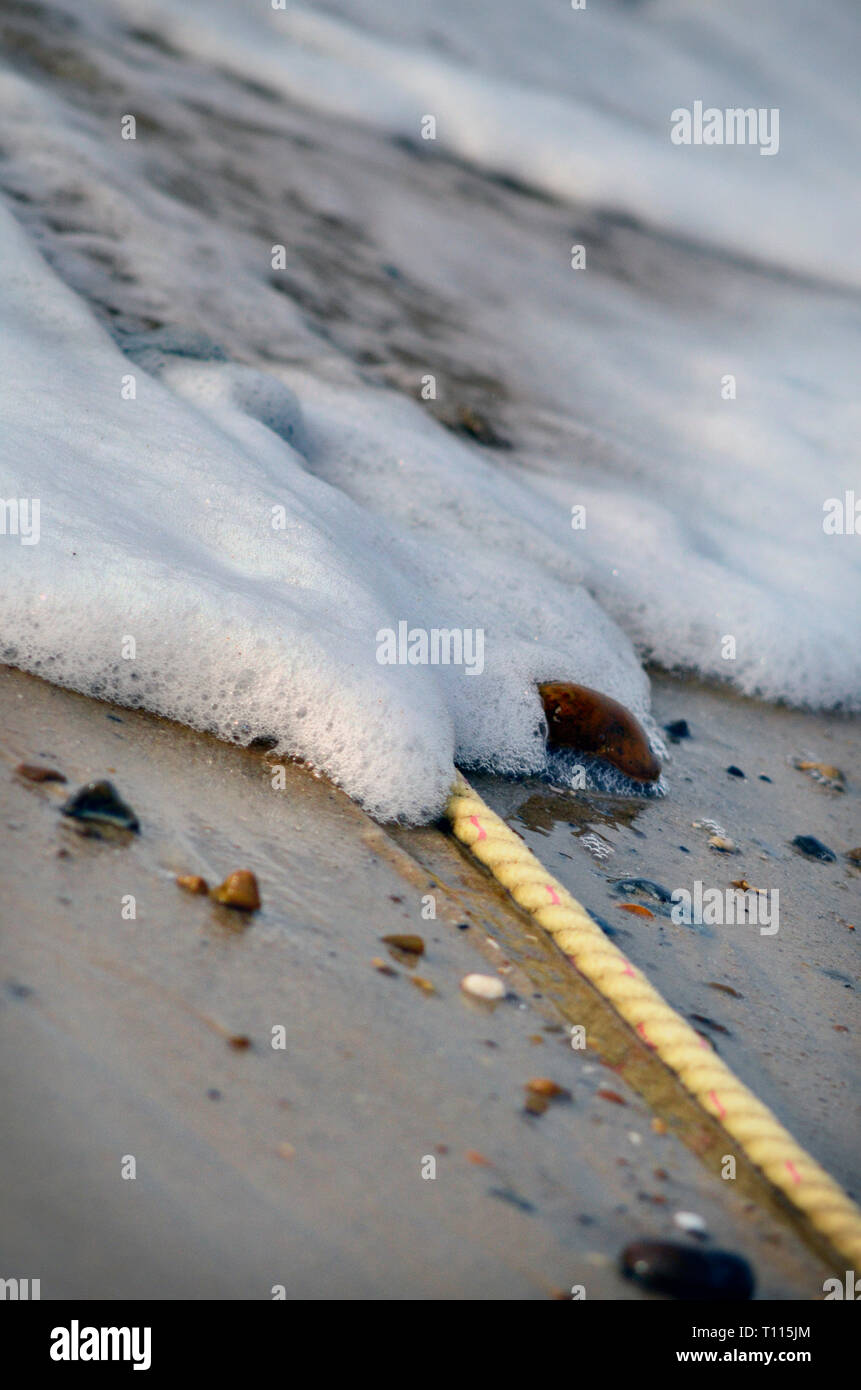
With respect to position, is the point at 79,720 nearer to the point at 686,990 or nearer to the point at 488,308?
the point at 686,990

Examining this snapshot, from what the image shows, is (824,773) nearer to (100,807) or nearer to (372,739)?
(372,739)

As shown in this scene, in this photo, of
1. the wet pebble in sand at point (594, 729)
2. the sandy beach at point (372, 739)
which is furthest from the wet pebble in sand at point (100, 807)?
the wet pebble in sand at point (594, 729)

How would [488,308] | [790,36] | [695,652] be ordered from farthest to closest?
[790,36] < [488,308] < [695,652]

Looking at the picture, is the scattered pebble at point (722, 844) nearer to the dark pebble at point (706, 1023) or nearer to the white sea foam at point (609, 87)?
the dark pebble at point (706, 1023)

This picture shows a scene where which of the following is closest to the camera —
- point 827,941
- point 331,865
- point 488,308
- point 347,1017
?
point 347,1017

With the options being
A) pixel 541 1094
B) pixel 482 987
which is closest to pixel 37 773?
pixel 482 987

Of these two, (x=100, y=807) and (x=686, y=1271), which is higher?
(x=100, y=807)

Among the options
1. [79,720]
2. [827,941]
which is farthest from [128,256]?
[827,941]
